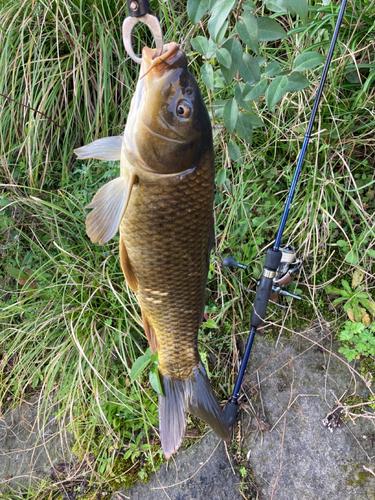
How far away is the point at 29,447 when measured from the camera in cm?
206

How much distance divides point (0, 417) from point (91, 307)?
0.97 meters

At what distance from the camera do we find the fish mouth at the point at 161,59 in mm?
695

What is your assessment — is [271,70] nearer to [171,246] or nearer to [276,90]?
[276,90]

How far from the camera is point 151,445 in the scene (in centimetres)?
191

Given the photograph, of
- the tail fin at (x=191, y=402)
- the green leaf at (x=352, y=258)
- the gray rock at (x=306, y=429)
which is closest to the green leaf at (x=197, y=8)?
the tail fin at (x=191, y=402)

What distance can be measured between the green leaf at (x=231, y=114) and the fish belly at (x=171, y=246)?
1.08 feet

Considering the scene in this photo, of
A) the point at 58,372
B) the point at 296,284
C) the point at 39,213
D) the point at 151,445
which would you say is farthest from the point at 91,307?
the point at 296,284

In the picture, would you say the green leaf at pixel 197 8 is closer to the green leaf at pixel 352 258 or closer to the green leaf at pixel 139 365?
the green leaf at pixel 139 365

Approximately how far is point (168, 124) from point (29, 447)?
2.21m

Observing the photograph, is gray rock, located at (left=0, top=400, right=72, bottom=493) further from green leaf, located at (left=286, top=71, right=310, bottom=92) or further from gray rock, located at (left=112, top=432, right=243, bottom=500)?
green leaf, located at (left=286, top=71, right=310, bottom=92)

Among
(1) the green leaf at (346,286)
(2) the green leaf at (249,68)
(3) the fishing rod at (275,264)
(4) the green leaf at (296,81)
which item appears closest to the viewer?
(2) the green leaf at (249,68)

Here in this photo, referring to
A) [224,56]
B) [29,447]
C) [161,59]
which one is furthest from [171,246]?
[29,447]

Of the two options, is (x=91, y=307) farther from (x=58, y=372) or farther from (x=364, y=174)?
(x=364, y=174)

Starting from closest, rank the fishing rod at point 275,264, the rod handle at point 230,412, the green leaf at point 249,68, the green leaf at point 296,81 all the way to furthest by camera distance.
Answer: the green leaf at point 249,68, the green leaf at point 296,81, the fishing rod at point 275,264, the rod handle at point 230,412
